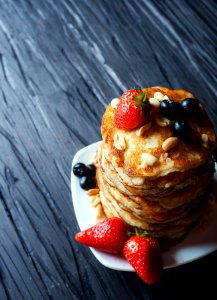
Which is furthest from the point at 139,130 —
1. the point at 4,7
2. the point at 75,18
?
the point at 4,7

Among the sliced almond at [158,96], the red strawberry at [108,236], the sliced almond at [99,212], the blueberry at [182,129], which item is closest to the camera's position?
the blueberry at [182,129]

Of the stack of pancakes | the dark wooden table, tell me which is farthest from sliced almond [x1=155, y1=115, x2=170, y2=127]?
the dark wooden table

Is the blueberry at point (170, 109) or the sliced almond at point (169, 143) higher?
the blueberry at point (170, 109)

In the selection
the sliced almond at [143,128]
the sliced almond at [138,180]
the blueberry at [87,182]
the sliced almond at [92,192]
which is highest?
the sliced almond at [143,128]

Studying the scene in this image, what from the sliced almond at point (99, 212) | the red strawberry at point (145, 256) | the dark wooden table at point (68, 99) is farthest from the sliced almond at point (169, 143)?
the dark wooden table at point (68, 99)

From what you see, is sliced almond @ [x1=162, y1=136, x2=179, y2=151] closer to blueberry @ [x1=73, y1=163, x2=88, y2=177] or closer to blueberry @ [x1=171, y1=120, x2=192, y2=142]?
blueberry @ [x1=171, y1=120, x2=192, y2=142]

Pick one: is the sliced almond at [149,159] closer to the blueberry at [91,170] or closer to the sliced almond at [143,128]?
the sliced almond at [143,128]

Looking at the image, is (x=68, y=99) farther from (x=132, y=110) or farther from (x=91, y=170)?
(x=132, y=110)

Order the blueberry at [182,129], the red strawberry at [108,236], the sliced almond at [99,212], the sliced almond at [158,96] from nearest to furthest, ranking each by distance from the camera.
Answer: the blueberry at [182,129], the sliced almond at [158,96], the red strawberry at [108,236], the sliced almond at [99,212]
